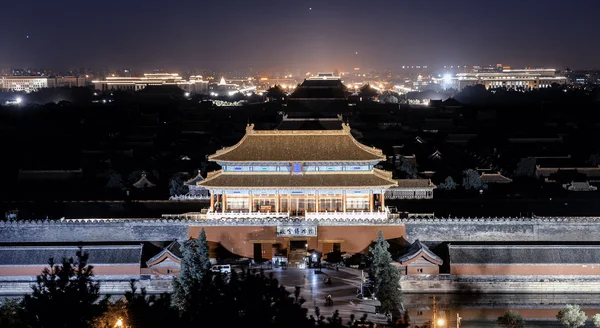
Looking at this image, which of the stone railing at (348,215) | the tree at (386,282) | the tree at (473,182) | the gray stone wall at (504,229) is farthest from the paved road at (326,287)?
the tree at (473,182)

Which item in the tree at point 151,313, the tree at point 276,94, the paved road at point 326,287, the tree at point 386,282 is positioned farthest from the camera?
the tree at point 276,94

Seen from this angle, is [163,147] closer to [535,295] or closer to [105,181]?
[105,181]

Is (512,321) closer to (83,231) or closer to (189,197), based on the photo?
(189,197)

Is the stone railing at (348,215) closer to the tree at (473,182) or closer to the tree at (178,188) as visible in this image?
the tree at (178,188)

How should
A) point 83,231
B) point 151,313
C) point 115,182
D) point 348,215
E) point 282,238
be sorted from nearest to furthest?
point 151,313
point 282,238
point 348,215
point 83,231
point 115,182

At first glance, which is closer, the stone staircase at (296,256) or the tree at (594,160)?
the stone staircase at (296,256)

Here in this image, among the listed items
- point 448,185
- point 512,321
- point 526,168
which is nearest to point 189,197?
point 448,185

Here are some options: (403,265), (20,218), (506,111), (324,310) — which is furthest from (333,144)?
(506,111)
